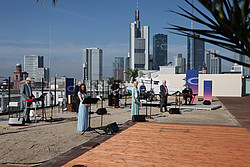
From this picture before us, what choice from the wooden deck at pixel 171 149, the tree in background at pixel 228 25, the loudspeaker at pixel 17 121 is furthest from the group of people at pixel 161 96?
the tree in background at pixel 228 25

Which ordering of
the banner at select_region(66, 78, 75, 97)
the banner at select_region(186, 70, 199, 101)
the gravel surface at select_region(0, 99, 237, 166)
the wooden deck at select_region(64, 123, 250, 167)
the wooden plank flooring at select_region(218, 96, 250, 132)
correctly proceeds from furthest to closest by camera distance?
the banner at select_region(186, 70, 199, 101)
the banner at select_region(66, 78, 75, 97)
the wooden plank flooring at select_region(218, 96, 250, 132)
the gravel surface at select_region(0, 99, 237, 166)
the wooden deck at select_region(64, 123, 250, 167)

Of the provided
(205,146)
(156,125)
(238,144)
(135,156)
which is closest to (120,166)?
(135,156)

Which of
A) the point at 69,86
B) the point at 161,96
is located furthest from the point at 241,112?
the point at 69,86

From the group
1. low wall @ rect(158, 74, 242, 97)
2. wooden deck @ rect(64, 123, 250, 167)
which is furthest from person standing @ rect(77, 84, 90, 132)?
low wall @ rect(158, 74, 242, 97)

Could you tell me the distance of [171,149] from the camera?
5.08 metres

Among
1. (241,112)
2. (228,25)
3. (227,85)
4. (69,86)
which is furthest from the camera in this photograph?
(227,85)

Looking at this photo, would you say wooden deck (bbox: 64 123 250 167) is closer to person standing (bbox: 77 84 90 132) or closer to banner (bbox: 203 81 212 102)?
person standing (bbox: 77 84 90 132)

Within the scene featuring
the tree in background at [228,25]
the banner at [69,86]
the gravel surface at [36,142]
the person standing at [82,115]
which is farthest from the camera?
the banner at [69,86]

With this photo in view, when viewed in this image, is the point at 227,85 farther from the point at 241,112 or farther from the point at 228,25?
the point at 228,25

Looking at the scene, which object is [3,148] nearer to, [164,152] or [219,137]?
[164,152]

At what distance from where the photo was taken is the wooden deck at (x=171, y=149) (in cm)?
420

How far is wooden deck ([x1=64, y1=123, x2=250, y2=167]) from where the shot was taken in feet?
13.8

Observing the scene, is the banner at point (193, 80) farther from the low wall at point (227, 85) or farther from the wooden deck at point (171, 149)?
the low wall at point (227, 85)

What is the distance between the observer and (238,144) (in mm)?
5484
